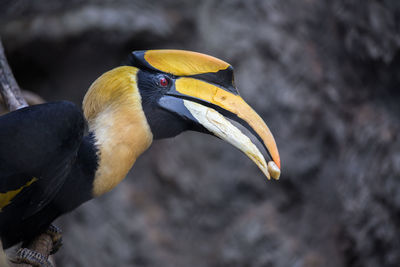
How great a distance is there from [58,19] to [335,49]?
5.21 feet

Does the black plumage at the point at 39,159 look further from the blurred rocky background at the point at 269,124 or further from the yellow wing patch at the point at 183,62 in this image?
the blurred rocky background at the point at 269,124

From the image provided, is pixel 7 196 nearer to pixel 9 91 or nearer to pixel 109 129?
pixel 109 129

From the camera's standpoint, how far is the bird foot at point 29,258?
1.20 metres

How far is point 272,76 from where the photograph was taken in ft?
8.57

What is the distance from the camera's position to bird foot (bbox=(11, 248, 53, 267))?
1.20 meters

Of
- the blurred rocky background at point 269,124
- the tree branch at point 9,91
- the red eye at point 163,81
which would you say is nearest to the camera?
the red eye at point 163,81

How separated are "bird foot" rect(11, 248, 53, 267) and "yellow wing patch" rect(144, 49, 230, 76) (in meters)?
0.60

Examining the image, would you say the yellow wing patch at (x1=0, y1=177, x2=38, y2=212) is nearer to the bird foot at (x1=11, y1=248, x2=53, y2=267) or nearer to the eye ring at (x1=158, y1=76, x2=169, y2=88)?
the bird foot at (x1=11, y1=248, x2=53, y2=267)

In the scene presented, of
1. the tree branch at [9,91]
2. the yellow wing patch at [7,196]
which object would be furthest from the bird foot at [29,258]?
the tree branch at [9,91]

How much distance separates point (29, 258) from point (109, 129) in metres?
0.40

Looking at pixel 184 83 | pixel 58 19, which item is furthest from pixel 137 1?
pixel 184 83

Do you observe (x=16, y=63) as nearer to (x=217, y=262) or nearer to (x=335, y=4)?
(x=217, y=262)

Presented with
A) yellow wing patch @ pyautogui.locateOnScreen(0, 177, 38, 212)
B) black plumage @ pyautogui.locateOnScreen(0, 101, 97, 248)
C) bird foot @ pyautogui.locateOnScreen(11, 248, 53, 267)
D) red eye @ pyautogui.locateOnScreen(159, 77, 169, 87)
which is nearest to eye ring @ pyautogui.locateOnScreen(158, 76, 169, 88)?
red eye @ pyautogui.locateOnScreen(159, 77, 169, 87)

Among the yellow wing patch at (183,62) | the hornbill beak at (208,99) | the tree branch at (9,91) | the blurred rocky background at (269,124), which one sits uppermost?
the yellow wing patch at (183,62)
